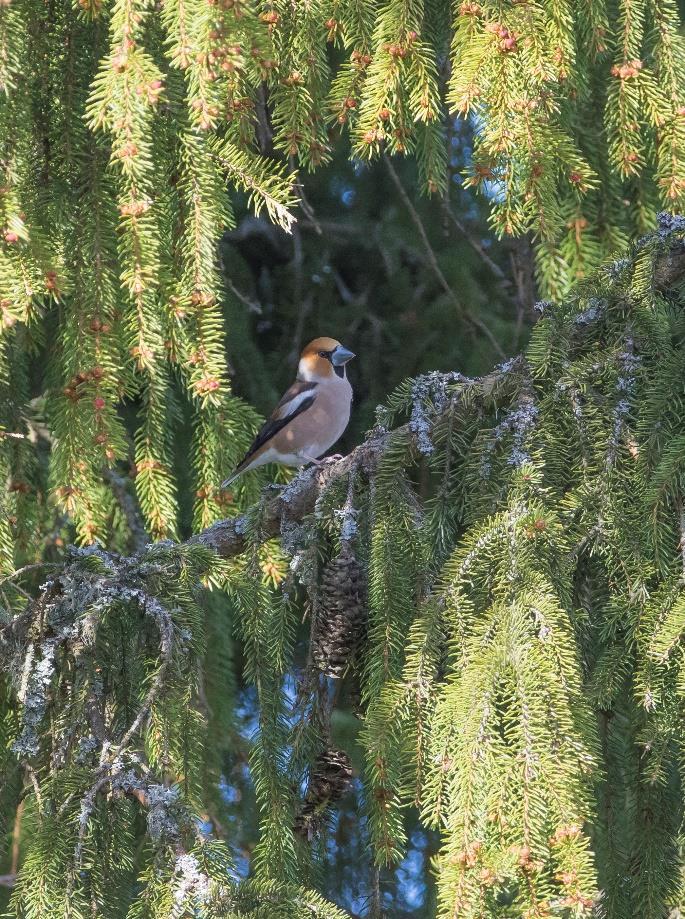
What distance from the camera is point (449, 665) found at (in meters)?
1.87

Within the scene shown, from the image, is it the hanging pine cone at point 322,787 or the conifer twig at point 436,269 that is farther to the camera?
the conifer twig at point 436,269

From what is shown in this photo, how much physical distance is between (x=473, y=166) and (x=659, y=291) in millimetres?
487

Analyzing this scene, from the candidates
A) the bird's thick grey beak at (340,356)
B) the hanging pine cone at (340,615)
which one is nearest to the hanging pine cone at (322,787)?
the hanging pine cone at (340,615)

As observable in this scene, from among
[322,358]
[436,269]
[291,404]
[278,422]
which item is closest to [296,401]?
[291,404]

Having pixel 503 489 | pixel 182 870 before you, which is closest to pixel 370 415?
pixel 503 489

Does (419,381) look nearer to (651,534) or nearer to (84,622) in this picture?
(651,534)

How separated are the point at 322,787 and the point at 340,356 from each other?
9.20 feet

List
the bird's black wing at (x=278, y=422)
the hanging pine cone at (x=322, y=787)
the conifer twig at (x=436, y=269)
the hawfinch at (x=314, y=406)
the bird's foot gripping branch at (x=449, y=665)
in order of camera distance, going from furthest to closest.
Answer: the hawfinch at (x=314, y=406)
the conifer twig at (x=436, y=269)
the bird's black wing at (x=278, y=422)
the hanging pine cone at (x=322, y=787)
the bird's foot gripping branch at (x=449, y=665)

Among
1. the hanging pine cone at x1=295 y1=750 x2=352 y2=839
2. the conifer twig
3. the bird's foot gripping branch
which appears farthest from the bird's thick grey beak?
the hanging pine cone at x1=295 y1=750 x2=352 y2=839

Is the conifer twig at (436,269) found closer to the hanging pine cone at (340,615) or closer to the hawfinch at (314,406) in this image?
the hawfinch at (314,406)

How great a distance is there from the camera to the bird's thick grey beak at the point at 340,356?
459 centimetres

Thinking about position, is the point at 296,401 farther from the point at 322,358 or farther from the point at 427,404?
the point at 427,404

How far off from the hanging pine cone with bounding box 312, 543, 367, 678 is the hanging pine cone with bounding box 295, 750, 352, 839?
16 centimetres

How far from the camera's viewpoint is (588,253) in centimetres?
336
